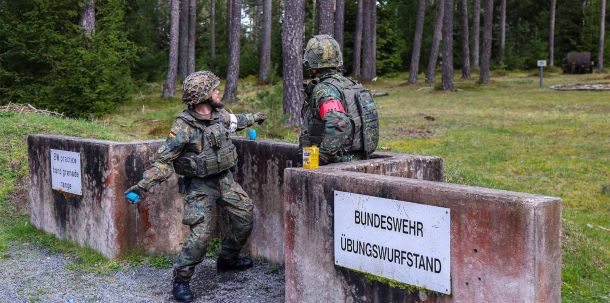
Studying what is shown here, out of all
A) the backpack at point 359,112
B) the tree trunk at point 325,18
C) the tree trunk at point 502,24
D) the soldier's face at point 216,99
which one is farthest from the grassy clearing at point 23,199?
the tree trunk at point 502,24

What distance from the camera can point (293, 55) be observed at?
1564cm

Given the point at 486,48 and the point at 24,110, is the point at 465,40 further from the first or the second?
the point at 24,110

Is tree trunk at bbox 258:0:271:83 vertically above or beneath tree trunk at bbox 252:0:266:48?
beneath

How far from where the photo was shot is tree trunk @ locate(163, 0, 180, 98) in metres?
25.9

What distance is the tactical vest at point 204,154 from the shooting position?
5832 millimetres

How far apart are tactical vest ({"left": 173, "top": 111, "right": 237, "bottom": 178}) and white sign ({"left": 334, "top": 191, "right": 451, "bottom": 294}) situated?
1.58 m

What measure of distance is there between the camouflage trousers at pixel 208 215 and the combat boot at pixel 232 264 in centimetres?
18

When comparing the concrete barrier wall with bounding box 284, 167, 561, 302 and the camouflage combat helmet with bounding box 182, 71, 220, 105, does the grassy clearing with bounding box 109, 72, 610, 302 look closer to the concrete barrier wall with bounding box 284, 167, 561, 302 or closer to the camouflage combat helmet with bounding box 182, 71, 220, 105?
the concrete barrier wall with bounding box 284, 167, 561, 302

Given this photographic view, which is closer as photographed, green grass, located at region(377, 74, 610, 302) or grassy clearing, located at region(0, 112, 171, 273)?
grassy clearing, located at region(0, 112, 171, 273)

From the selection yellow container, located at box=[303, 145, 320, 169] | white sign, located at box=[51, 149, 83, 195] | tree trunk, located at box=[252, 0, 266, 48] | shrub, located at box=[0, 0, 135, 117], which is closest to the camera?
yellow container, located at box=[303, 145, 320, 169]

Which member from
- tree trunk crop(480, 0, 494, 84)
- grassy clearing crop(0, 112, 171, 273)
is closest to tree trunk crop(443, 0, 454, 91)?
tree trunk crop(480, 0, 494, 84)

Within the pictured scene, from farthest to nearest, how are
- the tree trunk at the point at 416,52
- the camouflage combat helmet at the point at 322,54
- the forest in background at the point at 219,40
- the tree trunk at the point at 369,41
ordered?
the tree trunk at the point at 416,52 → the tree trunk at the point at 369,41 → the forest in background at the point at 219,40 → the camouflage combat helmet at the point at 322,54

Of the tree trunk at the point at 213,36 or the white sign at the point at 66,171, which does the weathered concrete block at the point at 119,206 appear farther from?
the tree trunk at the point at 213,36

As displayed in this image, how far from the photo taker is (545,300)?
11.8ft
